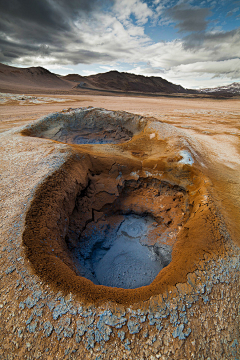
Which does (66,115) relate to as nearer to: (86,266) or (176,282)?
(86,266)

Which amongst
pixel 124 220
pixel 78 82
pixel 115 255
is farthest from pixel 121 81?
pixel 115 255

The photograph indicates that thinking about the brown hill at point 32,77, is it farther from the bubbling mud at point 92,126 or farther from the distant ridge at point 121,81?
the bubbling mud at point 92,126

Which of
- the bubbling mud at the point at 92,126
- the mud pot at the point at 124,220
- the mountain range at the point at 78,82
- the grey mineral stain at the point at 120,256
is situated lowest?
the grey mineral stain at the point at 120,256

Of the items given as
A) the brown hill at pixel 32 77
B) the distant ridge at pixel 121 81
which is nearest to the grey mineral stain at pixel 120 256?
the brown hill at pixel 32 77

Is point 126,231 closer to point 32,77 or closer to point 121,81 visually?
point 32,77

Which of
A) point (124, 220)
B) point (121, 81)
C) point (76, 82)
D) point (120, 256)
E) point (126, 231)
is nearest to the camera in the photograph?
point (120, 256)

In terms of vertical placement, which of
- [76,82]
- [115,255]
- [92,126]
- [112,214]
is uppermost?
[76,82]
